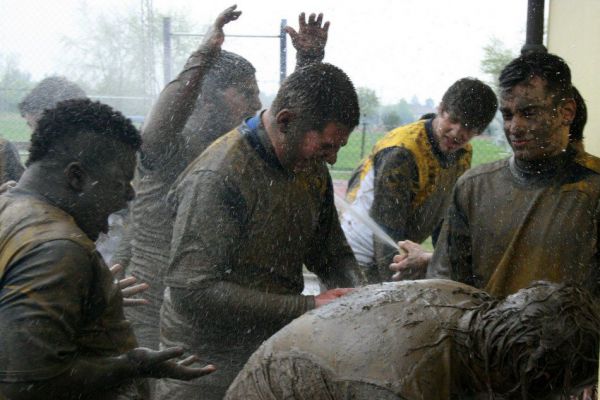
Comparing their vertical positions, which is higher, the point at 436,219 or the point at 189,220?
the point at 189,220

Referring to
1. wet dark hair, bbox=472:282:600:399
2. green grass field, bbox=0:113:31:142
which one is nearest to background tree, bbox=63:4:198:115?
green grass field, bbox=0:113:31:142

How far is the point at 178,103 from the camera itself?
4828 mm

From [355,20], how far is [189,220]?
456 inches

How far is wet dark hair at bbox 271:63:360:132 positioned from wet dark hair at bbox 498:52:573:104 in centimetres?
68

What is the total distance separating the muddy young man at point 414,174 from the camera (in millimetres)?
4902

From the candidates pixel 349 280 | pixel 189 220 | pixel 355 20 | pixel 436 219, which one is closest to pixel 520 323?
pixel 189 220

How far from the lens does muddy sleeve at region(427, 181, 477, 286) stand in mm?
3594

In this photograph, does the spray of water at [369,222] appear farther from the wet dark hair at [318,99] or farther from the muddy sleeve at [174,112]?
the wet dark hair at [318,99]

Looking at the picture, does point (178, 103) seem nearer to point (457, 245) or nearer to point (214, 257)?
point (214, 257)

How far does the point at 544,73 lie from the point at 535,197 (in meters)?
0.53

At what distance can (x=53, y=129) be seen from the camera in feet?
9.37

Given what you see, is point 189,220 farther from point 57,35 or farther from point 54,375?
point 57,35

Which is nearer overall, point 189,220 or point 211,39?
point 189,220

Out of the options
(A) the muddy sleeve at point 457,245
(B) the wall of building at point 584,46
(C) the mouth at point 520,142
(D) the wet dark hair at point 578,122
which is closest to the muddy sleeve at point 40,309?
(A) the muddy sleeve at point 457,245
